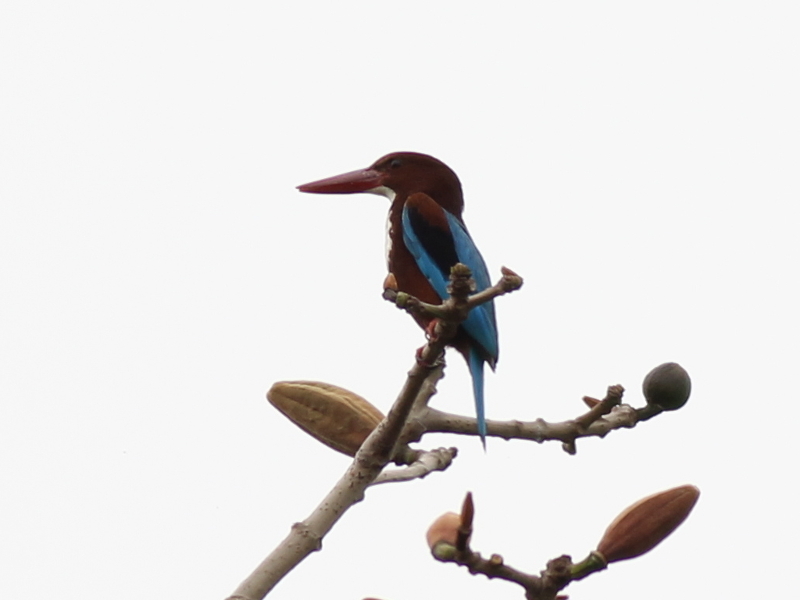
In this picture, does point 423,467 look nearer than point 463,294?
No

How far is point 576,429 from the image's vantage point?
273cm

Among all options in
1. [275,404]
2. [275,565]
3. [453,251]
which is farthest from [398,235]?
[275,565]

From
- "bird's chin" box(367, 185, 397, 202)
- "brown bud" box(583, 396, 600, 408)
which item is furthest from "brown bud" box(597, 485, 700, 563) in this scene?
"bird's chin" box(367, 185, 397, 202)

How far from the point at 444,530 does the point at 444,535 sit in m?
0.01

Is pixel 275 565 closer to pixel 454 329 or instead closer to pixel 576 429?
pixel 454 329

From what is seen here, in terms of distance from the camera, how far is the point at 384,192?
4.47 metres

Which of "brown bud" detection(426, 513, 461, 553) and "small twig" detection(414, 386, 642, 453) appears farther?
"small twig" detection(414, 386, 642, 453)

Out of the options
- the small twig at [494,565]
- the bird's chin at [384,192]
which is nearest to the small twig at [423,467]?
the small twig at [494,565]

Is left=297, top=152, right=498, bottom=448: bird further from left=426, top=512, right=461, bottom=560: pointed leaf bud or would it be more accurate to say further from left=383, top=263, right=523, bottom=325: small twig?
left=383, top=263, right=523, bottom=325: small twig

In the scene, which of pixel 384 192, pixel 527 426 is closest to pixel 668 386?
pixel 527 426

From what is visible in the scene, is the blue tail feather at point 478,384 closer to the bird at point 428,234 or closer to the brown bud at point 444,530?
the bird at point 428,234

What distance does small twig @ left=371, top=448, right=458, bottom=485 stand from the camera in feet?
8.13

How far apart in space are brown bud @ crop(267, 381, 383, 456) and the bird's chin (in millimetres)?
1822

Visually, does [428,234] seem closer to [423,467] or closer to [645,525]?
[423,467]
